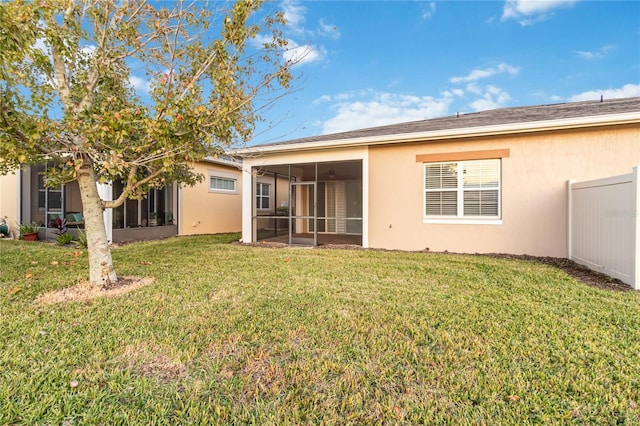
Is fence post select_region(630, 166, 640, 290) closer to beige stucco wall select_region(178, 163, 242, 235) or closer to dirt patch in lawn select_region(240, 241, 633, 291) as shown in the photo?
dirt patch in lawn select_region(240, 241, 633, 291)

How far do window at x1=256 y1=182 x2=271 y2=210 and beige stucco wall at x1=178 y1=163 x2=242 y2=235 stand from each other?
143 cm

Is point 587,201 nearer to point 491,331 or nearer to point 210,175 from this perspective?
point 491,331

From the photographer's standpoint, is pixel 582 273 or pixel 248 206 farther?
pixel 248 206

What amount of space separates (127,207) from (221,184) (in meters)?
4.31

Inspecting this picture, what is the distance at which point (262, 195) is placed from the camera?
50.9ft

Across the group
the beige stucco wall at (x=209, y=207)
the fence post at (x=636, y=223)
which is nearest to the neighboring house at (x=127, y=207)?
the beige stucco wall at (x=209, y=207)

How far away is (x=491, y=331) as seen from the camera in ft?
11.0

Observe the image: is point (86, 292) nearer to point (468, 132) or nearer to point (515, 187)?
point (468, 132)

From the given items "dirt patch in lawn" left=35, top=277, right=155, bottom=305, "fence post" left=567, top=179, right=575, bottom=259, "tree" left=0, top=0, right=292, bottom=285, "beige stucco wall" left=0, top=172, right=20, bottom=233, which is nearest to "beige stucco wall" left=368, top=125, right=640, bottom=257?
"fence post" left=567, top=179, right=575, bottom=259

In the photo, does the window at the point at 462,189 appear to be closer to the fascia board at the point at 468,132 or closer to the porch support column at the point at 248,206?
the fascia board at the point at 468,132

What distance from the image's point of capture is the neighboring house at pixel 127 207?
11.6 metres

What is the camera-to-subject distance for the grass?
7.01ft

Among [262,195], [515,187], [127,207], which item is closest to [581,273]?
[515,187]

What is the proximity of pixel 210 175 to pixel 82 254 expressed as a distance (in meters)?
6.73
